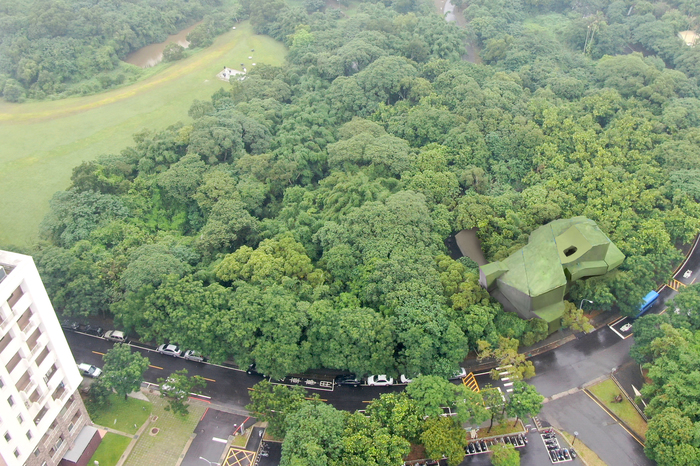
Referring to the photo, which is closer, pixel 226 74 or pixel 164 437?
pixel 164 437

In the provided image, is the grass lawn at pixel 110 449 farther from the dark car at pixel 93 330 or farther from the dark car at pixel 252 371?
the dark car at pixel 93 330

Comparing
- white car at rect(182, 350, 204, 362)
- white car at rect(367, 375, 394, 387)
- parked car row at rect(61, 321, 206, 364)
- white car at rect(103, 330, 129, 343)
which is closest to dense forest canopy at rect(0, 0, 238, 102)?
parked car row at rect(61, 321, 206, 364)

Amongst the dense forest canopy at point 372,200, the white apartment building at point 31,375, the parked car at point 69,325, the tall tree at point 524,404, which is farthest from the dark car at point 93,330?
the tall tree at point 524,404

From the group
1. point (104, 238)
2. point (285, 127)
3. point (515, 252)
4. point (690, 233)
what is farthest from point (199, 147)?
point (690, 233)

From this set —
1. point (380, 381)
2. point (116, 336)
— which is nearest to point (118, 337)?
point (116, 336)

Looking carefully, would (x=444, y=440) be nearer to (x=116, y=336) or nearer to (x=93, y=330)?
(x=116, y=336)

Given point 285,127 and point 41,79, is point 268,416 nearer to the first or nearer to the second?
point 285,127
